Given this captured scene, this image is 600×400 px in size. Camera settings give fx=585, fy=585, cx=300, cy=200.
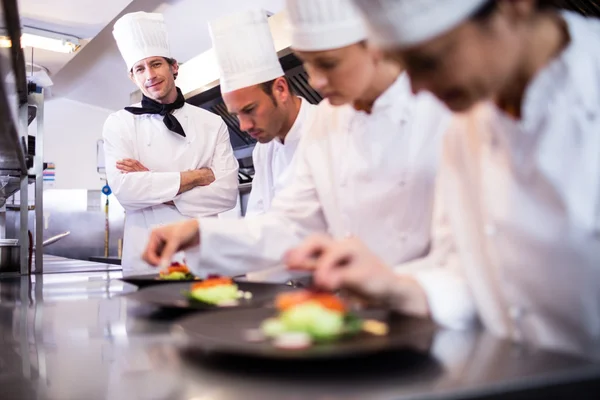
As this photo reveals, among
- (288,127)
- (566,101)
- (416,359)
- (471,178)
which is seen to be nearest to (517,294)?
(471,178)

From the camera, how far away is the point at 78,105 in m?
9.00

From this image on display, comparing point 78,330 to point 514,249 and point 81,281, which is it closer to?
point 514,249

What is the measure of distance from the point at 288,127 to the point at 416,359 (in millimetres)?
1933

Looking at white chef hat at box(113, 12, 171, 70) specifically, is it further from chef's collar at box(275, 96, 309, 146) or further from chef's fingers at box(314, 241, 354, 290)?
chef's fingers at box(314, 241, 354, 290)

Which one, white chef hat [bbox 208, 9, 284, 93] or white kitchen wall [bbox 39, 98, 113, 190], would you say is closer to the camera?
white chef hat [bbox 208, 9, 284, 93]

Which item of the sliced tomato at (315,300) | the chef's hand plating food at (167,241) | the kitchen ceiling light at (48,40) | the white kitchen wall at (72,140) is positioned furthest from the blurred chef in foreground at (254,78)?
the white kitchen wall at (72,140)

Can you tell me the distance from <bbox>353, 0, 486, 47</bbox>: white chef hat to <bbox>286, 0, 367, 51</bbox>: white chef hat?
70cm

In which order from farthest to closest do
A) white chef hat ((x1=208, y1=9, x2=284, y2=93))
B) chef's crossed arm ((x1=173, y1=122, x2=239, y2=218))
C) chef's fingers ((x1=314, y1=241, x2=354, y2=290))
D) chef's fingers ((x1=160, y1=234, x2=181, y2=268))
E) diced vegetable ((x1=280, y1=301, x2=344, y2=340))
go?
chef's crossed arm ((x1=173, y1=122, x2=239, y2=218)) < white chef hat ((x1=208, y1=9, x2=284, y2=93)) < chef's fingers ((x1=160, y1=234, x2=181, y2=268)) < chef's fingers ((x1=314, y1=241, x2=354, y2=290)) < diced vegetable ((x1=280, y1=301, x2=344, y2=340))

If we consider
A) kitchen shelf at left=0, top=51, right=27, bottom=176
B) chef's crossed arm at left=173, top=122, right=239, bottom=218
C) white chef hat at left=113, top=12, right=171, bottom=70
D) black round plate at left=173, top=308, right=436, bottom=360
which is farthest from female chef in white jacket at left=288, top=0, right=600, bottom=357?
white chef hat at left=113, top=12, right=171, bottom=70

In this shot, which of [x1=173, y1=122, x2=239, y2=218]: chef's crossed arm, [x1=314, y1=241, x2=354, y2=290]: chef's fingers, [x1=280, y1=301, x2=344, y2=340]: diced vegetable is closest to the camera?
[x1=280, y1=301, x2=344, y2=340]: diced vegetable

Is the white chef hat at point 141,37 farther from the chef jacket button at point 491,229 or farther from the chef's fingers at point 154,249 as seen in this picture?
the chef jacket button at point 491,229

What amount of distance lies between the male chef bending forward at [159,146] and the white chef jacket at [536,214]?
2004mm

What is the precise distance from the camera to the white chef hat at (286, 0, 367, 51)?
1.56 m

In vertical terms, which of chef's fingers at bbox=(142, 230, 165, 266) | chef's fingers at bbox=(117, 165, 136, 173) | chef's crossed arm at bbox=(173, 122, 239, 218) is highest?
chef's fingers at bbox=(117, 165, 136, 173)
